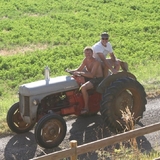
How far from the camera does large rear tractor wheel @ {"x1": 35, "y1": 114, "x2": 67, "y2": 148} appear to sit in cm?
1002

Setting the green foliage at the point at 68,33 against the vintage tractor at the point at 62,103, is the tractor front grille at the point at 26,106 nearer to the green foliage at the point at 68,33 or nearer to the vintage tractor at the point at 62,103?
the vintage tractor at the point at 62,103

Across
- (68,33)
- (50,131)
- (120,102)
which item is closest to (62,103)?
(50,131)

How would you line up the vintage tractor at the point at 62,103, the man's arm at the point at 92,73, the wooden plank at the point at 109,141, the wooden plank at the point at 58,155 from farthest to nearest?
the man's arm at the point at 92,73
the vintage tractor at the point at 62,103
the wooden plank at the point at 109,141
the wooden plank at the point at 58,155

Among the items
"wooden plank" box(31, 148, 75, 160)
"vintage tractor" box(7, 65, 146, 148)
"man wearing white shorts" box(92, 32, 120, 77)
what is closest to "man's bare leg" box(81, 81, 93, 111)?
"vintage tractor" box(7, 65, 146, 148)

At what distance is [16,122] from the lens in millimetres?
11031

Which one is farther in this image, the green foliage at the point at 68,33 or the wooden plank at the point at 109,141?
the green foliage at the point at 68,33

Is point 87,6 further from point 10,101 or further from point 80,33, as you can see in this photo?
point 10,101

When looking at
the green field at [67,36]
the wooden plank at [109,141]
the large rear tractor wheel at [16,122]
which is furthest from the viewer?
the green field at [67,36]

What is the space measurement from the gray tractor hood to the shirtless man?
0.84 ft

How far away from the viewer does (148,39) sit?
934 inches

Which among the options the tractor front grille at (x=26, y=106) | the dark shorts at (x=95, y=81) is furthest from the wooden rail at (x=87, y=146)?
the tractor front grille at (x=26, y=106)

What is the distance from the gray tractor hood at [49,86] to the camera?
34.4 ft

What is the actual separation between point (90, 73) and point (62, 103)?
85cm

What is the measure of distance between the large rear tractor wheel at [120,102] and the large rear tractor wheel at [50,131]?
96cm
